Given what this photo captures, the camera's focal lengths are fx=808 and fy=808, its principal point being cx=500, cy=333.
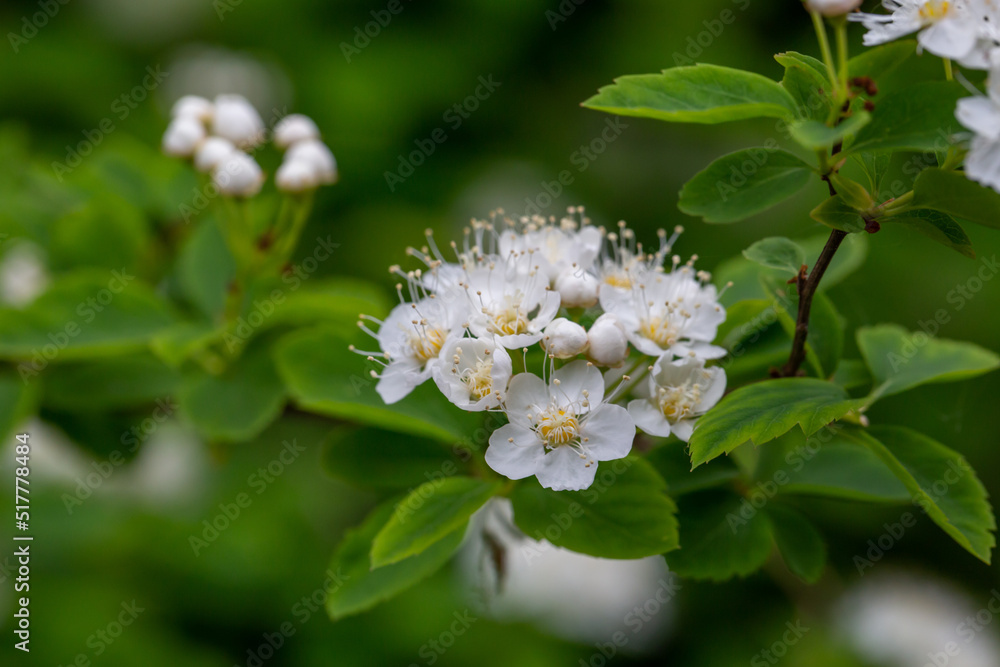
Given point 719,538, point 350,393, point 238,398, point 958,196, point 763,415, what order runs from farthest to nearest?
point 238,398, point 350,393, point 719,538, point 763,415, point 958,196

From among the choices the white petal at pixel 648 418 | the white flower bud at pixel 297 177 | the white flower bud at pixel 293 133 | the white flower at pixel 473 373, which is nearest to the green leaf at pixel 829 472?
→ the white petal at pixel 648 418

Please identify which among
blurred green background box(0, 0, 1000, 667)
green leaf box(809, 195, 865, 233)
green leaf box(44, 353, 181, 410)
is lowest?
blurred green background box(0, 0, 1000, 667)

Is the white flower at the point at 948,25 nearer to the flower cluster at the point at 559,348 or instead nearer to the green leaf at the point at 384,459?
the flower cluster at the point at 559,348

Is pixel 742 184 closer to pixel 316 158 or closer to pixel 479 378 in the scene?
pixel 479 378

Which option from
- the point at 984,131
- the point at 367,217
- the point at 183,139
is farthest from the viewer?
the point at 367,217

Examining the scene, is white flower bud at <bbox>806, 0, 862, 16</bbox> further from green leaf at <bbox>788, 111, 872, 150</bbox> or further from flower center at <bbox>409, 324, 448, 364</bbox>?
flower center at <bbox>409, 324, 448, 364</bbox>

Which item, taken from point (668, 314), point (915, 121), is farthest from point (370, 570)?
point (915, 121)

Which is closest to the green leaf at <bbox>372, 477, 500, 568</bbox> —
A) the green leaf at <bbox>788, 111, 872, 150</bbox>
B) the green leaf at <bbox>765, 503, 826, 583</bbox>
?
the green leaf at <bbox>765, 503, 826, 583</bbox>
